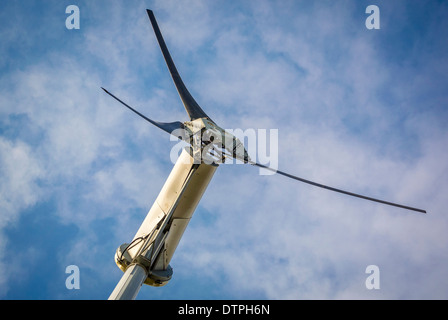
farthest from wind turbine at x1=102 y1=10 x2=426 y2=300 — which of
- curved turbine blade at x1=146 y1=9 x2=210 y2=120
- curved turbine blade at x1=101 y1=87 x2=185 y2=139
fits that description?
curved turbine blade at x1=146 y1=9 x2=210 y2=120

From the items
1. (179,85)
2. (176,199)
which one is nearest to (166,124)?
(176,199)

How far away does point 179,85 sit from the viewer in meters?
16.3

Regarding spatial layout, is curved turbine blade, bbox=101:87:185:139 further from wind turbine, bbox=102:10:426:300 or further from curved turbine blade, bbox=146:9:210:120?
curved turbine blade, bbox=146:9:210:120

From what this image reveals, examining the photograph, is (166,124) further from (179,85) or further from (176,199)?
(179,85)

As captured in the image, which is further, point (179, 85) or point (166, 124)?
point (179, 85)

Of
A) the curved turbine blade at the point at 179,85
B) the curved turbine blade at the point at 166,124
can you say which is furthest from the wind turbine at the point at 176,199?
the curved turbine blade at the point at 179,85

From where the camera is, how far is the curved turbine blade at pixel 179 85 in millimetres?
15355

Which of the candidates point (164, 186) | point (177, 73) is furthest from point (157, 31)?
point (164, 186)

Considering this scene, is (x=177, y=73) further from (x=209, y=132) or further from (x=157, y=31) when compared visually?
(x=209, y=132)

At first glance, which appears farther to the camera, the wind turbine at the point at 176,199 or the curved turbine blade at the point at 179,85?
the curved turbine blade at the point at 179,85

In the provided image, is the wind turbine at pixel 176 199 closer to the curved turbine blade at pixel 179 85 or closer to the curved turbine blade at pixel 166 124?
the curved turbine blade at pixel 166 124

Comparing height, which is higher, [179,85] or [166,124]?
[179,85]
